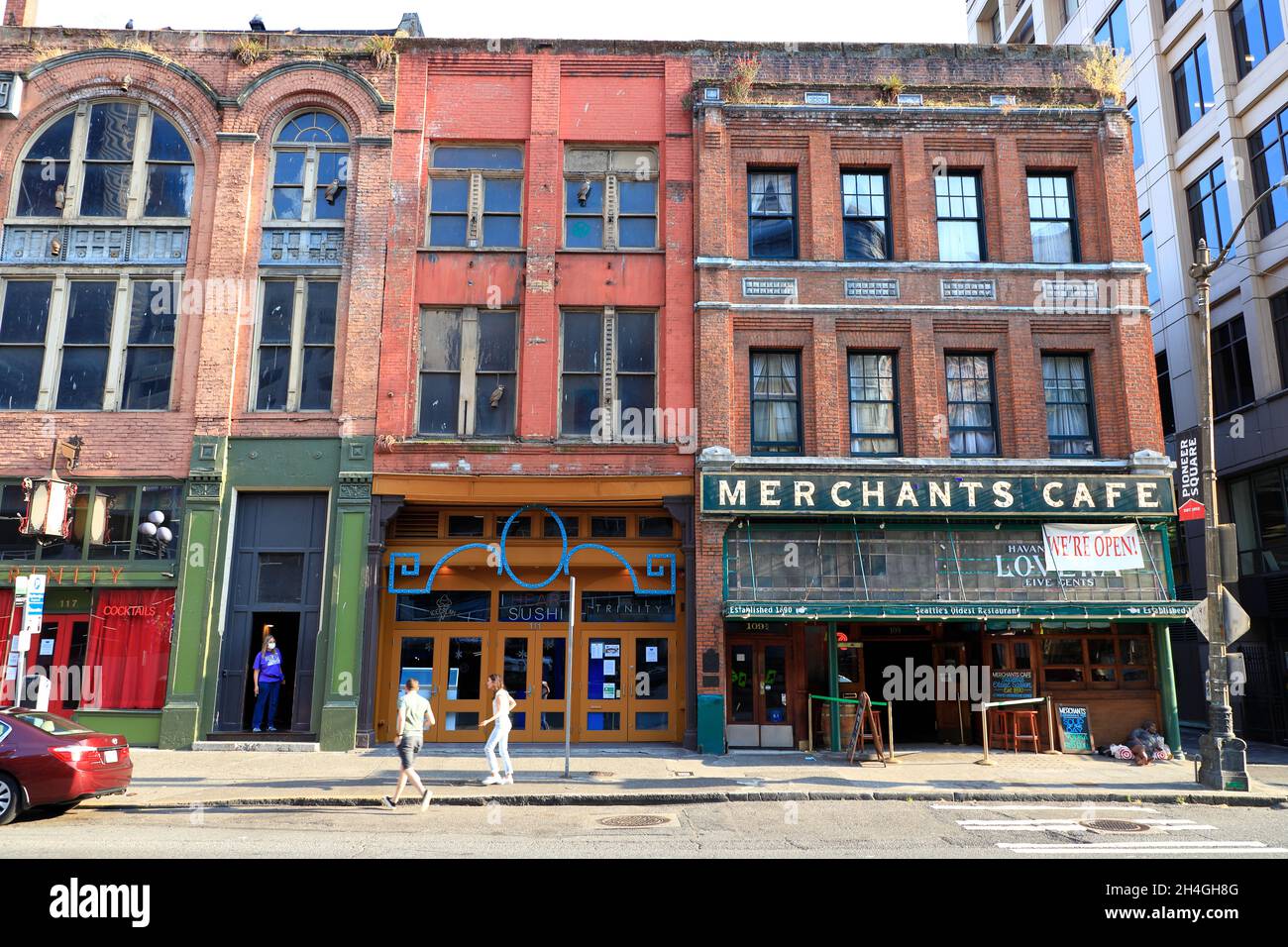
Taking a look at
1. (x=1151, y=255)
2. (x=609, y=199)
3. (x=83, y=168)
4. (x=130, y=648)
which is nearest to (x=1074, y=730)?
(x=609, y=199)

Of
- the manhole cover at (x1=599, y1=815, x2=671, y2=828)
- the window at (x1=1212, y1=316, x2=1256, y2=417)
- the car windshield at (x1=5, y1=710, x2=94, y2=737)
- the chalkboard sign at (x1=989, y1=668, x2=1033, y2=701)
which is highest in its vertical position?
the window at (x1=1212, y1=316, x2=1256, y2=417)

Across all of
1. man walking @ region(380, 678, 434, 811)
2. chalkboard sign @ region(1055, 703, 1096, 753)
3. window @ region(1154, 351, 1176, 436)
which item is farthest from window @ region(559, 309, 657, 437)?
window @ region(1154, 351, 1176, 436)

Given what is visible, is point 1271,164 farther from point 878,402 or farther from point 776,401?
point 776,401

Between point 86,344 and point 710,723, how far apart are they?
15.5 m

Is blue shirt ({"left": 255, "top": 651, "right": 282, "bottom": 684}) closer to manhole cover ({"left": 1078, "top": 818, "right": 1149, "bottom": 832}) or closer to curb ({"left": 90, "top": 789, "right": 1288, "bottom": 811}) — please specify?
curb ({"left": 90, "top": 789, "right": 1288, "bottom": 811})

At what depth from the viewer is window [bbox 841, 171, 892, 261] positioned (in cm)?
1994

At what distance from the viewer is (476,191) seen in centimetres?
2000

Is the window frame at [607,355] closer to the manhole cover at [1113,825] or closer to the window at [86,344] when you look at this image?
the window at [86,344]

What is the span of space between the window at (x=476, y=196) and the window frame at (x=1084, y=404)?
12058mm

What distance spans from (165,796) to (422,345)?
10.1 metres

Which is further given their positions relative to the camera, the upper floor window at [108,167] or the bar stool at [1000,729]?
the upper floor window at [108,167]

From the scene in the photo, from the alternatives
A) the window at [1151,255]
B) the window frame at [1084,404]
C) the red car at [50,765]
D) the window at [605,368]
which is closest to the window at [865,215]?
the window frame at [1084,404]

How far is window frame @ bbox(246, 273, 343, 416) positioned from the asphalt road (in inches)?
347

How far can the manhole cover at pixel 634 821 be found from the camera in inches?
450
